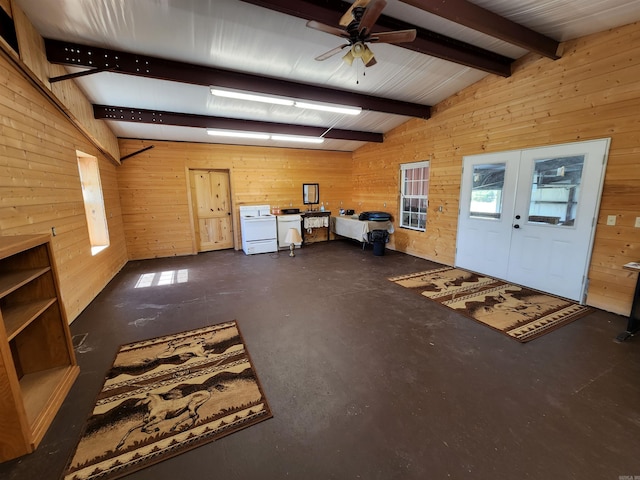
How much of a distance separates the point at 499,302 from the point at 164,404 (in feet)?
13.1

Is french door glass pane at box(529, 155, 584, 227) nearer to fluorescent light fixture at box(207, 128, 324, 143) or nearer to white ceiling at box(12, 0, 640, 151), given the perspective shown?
white ceiling at box(12, 0, 640, 151)

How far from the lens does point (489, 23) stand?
286 cm

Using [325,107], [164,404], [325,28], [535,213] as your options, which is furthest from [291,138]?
[164,404]

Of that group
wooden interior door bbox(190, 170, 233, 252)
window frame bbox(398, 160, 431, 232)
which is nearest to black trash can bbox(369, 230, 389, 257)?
window frame bbox(398, 160, 431, 232)

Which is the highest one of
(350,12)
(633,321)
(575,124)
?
(350,12)

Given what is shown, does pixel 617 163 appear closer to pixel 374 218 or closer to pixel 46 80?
pixel 374 218

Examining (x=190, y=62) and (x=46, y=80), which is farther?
(x=190, y=62)

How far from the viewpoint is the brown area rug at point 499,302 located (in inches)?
118

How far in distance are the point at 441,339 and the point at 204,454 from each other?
7.64 feet

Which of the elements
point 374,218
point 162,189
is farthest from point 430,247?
point 162,189

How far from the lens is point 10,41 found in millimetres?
2184

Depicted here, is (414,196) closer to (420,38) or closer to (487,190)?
(487,190)

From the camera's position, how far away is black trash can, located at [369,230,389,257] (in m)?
6.20

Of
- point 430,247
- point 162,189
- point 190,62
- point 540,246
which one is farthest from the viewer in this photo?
point 162,189
